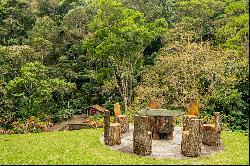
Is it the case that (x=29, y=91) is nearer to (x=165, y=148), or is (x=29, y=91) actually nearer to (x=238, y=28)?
(x=238, y=28)

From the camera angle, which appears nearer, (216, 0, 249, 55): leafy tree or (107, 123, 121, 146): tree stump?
(107, 123, 121, 146): tree stump

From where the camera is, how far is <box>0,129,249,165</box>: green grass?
13.4 metres

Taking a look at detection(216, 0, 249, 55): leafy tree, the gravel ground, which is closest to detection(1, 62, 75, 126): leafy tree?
the gravel ground

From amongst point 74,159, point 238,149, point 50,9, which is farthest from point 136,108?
point 50,9

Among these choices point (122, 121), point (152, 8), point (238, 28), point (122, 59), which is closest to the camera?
point (122, 121)

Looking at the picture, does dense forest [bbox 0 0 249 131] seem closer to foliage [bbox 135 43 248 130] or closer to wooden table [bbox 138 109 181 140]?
foliage [bbox 135 43 248 130]

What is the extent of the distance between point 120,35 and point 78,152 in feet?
63.1

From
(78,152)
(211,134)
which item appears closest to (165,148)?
(211,134)

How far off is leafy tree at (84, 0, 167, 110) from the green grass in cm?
1359

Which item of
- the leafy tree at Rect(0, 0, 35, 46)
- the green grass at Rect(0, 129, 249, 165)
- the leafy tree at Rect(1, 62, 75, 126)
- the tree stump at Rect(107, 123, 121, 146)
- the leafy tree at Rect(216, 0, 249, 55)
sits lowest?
the green grass at Rect(0, 129, 249, 165)

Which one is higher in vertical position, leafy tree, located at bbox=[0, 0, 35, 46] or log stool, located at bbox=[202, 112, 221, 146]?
leafy tree, located at bbox=[0, 0, 35, 46]

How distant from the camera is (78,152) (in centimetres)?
1507

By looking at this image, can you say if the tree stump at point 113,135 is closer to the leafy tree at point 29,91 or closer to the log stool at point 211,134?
the log stool at point 211,134

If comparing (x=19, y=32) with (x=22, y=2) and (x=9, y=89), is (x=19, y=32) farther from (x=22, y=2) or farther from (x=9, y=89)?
(x=9, y=89)
